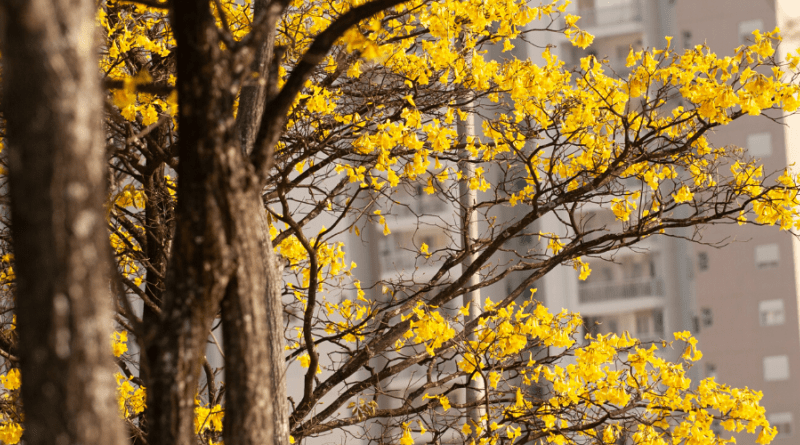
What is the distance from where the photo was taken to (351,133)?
4.96m

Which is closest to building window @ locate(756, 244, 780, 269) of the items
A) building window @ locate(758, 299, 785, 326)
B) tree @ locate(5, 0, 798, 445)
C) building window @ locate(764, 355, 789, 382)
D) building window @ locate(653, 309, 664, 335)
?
building window @ locate(758, 299, 785, 326)

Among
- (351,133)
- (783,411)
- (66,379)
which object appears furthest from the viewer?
(783,411)

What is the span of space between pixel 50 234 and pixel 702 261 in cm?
2275

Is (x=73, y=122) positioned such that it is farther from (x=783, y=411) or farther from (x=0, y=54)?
(x=783, y=411)

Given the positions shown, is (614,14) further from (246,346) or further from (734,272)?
(246,346)

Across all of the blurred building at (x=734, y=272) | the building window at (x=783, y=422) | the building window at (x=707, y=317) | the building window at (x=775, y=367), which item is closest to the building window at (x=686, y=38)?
the blurred building at (x=734, y=272)

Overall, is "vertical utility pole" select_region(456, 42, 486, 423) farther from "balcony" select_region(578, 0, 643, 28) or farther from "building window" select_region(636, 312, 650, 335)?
"building window" select_region(636, 312, 650, 335)

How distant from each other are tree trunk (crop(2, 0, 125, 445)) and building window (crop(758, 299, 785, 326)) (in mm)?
22741

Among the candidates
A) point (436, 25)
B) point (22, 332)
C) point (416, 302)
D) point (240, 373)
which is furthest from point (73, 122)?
point (416, 302)

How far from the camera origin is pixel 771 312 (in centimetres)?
2097

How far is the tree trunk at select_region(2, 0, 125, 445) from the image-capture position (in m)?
1.46

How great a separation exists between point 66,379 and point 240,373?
70 centimetres

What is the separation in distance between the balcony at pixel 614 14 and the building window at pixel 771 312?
363 inches

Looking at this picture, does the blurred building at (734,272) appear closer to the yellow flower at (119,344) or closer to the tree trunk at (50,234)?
the yellow flower at (119,344)
